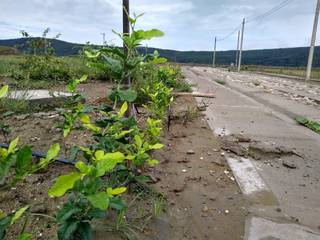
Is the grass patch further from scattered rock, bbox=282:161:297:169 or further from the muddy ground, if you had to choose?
the muddy ground

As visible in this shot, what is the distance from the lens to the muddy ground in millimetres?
1471

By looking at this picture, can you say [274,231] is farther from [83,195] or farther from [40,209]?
[40,209]

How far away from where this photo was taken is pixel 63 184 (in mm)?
757

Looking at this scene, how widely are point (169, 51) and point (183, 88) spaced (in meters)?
60.6

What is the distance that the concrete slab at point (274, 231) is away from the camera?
1481 mm

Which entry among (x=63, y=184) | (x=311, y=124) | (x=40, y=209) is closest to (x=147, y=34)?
(x=63, y=184)

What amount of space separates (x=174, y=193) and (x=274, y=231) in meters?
0.69

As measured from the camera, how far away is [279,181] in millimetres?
2191

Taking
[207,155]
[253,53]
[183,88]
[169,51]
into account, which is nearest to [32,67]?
[183,88]

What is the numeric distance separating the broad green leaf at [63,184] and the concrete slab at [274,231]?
3.78ft

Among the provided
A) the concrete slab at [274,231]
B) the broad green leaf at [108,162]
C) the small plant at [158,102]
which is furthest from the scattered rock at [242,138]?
the broad green leaf at [108,162]

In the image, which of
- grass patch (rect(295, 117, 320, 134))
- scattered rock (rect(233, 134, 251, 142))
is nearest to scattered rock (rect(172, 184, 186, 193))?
scattered rock (rect(233, 134, 251, 142))

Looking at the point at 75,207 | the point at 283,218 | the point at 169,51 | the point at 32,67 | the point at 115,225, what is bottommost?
the point at 283,218

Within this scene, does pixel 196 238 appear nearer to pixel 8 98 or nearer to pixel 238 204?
pixel 238 204
